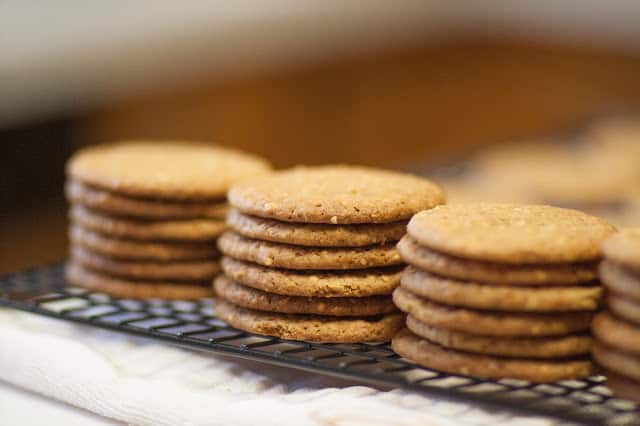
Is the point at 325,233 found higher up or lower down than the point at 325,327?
higher up

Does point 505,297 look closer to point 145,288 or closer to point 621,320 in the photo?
point 621,320

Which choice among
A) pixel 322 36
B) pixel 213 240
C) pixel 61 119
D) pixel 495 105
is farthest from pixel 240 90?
pixel 213 240

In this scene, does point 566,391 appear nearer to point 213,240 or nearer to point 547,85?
point 213,240

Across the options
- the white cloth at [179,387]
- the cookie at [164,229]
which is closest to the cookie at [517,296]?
the white cloth at [179,387]

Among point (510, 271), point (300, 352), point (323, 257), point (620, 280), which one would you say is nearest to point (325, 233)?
point (323, 257)

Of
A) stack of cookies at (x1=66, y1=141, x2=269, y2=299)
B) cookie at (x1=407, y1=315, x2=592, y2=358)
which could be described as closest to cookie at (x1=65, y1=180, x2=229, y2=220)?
stack of cookies at (x1=66, y1=141, x2=269, y2=299)
